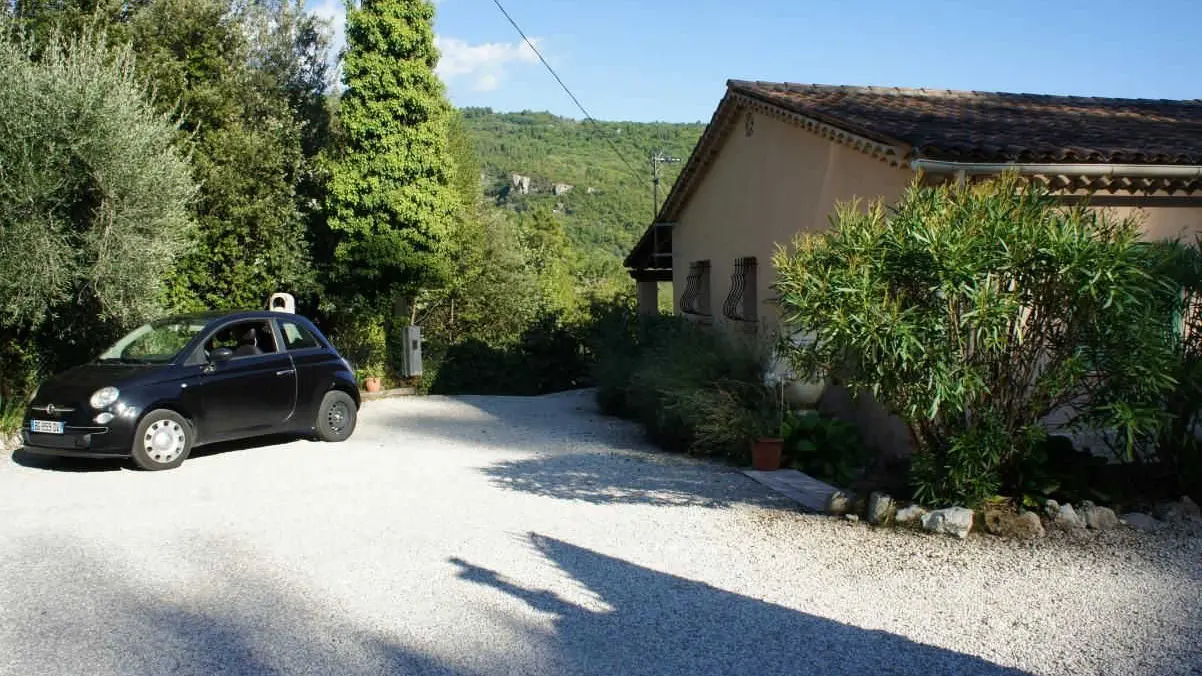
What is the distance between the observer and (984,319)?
243 inches

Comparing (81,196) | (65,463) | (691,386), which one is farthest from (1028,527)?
(81,196)

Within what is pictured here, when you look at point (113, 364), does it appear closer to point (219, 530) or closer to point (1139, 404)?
point (219, 530)

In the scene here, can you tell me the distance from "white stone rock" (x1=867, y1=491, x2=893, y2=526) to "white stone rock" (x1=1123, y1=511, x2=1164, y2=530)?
1.51 metres

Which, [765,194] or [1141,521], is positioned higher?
[765,194]

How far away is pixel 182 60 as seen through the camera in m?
17.9

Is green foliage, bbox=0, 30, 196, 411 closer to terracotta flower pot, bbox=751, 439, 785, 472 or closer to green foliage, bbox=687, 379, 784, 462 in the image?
green foliage, bbox=687, 379, 784, 462

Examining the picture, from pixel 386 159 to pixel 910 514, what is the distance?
14.4 metres

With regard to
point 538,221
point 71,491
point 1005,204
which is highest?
point 538,221

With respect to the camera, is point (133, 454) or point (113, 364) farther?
point (113, 364)

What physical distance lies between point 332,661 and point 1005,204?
4939mm

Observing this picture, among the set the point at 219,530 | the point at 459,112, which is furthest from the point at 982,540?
the point at 459,112

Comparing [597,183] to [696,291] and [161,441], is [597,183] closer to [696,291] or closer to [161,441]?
[696,291]

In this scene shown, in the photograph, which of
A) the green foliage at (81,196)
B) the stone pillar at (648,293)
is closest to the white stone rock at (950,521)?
the green foliage at (81,196)

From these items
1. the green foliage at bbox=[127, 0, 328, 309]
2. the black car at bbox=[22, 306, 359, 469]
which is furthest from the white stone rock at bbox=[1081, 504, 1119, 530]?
the green foliage at bbox=[127, 0, 328, 309]
